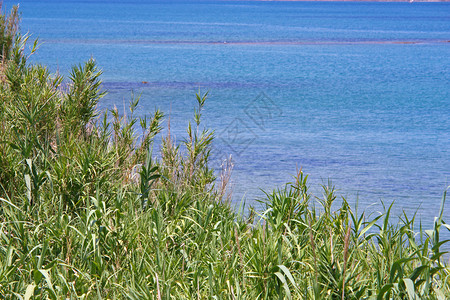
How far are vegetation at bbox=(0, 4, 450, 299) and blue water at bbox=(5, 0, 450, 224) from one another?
628 millimetres

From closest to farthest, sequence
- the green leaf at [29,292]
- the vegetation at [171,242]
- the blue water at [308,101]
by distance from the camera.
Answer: the green leaf at [29,292] < the vegetation at [171,242] < the blue water at [308,101]

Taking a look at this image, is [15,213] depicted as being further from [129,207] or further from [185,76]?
[185,76]

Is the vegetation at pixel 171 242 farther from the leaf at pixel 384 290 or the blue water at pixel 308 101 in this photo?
the blue water at pixel 308 101

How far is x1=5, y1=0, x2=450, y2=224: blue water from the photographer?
997 cm

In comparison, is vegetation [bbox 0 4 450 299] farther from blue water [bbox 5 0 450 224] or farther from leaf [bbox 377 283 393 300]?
blue water [bbox 5 0 450 224]

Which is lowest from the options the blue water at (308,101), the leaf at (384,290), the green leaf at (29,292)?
the green leaf at (29,292)

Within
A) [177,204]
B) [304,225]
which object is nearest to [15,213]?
[177,204]

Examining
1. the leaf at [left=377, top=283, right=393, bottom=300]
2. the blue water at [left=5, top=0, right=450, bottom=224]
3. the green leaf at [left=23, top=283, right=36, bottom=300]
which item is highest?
the blue water at [left=5, top=0, right=450, bottom=224]

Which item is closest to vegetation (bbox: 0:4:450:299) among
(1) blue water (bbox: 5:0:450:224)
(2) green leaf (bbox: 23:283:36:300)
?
(2) green leaf (bbox: 23:283:36:300)

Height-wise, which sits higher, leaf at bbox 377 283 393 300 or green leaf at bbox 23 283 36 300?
leaf at bbox 377 283 393 300

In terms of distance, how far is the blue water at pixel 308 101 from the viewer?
9.97 m

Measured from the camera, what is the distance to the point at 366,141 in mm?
12594

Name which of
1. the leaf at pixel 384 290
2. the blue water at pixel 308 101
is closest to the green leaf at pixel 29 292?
the leaf at pixel 384 290

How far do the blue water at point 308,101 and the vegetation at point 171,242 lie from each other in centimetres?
63
